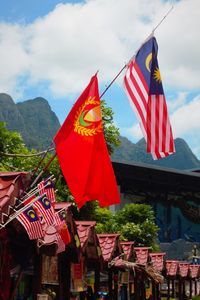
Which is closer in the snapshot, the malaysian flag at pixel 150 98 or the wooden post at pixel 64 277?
the malaysian flag at pixel 150 98

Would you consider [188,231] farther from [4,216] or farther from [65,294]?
[4,216]

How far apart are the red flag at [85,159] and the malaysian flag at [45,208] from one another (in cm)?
47

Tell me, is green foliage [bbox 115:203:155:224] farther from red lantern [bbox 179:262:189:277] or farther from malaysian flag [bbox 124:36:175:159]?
malaysian flag [bbox 124:36:175:159]

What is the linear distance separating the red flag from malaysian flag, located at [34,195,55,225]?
0.47 metres

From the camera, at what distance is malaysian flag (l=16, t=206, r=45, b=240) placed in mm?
6949

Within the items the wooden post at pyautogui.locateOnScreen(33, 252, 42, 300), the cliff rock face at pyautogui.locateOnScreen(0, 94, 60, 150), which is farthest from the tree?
the cliff rock face at pyautogui.locateOnScreen(0, 94, 60, 150)

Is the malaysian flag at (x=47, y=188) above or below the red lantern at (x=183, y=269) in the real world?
above

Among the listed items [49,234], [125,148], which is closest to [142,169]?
[49,234]

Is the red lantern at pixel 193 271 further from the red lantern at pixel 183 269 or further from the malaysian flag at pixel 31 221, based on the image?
the malaysian flag at pixel 31 221

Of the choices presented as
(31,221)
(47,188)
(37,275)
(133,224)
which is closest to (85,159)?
(47,188)

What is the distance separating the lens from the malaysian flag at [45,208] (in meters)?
7.19

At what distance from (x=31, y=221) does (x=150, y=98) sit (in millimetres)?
3896

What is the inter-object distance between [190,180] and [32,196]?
1669 inches

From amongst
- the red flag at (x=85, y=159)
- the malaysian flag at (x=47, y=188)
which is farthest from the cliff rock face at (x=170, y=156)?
the malaysian flag at (x=47, y=188)
